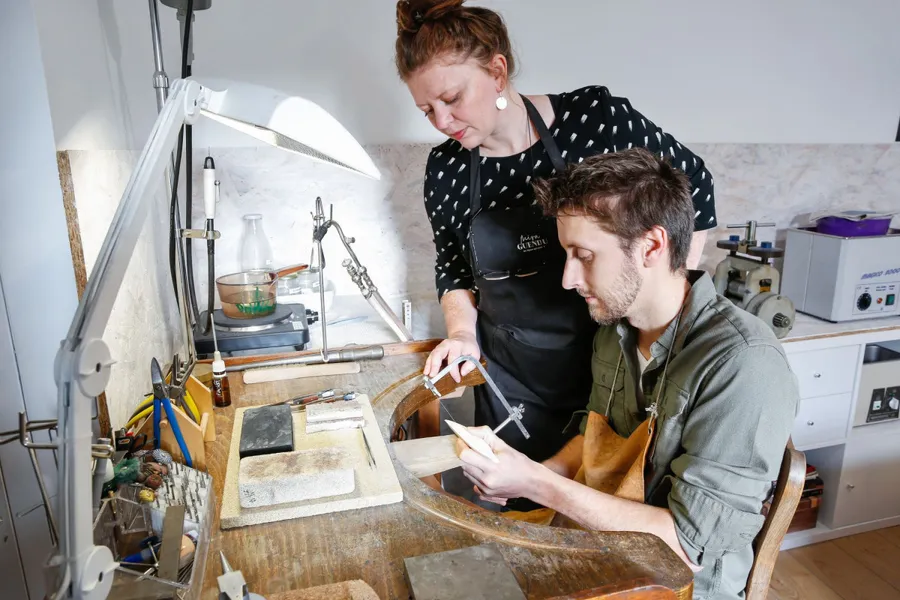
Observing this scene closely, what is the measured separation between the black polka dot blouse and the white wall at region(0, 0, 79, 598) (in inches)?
36.2

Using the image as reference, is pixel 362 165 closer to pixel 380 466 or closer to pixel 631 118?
pixel 380 466

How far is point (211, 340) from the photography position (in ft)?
5.34

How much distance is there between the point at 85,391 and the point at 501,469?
740 millimetres

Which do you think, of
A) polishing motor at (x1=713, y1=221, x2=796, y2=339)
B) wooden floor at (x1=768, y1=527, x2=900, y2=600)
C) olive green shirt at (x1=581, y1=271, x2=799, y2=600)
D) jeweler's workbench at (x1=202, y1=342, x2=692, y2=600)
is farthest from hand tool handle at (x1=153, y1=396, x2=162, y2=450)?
wooden floor at (x1=768, y1=527, x2=900, y2=600)

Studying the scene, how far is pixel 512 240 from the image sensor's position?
59.4 inches

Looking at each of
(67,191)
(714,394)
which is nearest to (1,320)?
(67,191)

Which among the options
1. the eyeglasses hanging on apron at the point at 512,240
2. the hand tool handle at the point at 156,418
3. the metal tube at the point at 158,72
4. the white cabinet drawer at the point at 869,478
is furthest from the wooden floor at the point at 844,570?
the metal tube at the point at 158,72

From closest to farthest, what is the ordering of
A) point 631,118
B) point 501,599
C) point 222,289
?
point 501,599
point 631,118
point 222,289

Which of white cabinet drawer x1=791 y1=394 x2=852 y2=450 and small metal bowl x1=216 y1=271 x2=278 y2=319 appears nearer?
small metal bowl x1=216 y1=271 x2=278 y2=319

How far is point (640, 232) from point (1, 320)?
101 cm

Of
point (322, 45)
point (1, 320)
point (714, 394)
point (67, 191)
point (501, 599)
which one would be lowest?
point (501, 599)

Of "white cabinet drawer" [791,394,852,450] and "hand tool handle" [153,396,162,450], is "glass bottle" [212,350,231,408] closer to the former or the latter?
"hand tool handle" [153,396,162,450]

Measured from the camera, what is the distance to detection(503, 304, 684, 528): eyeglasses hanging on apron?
1089 mm

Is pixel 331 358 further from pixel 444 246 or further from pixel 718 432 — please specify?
pixel 718 432
